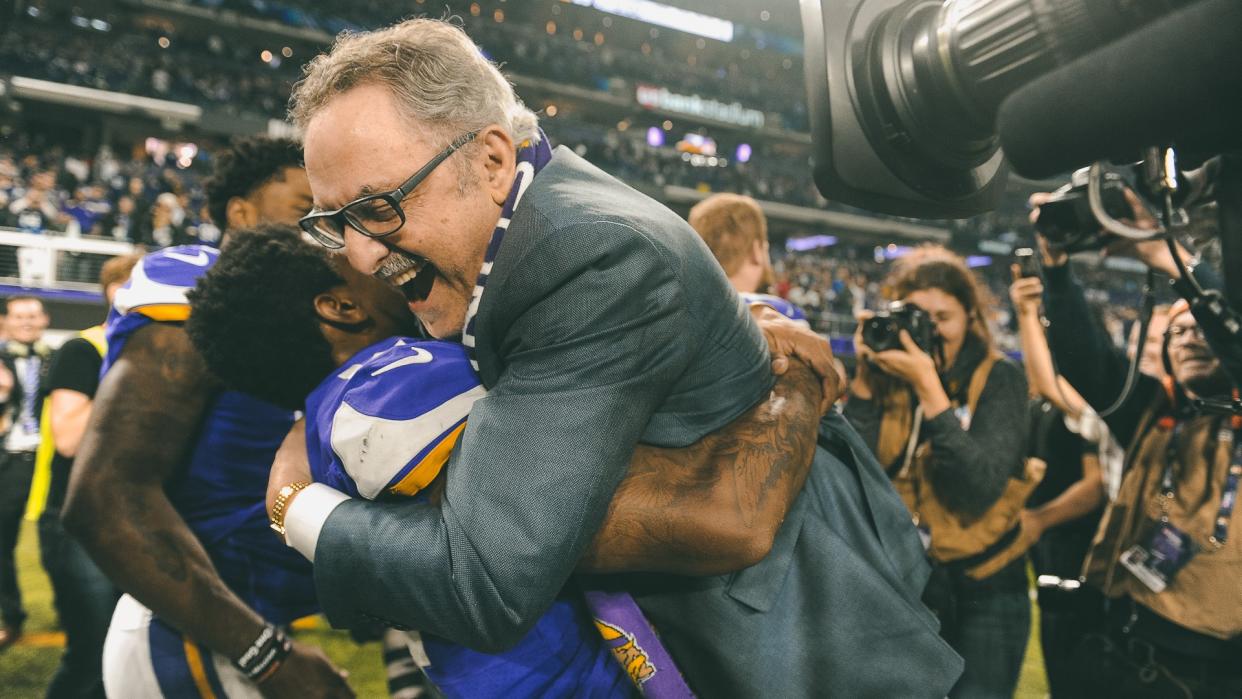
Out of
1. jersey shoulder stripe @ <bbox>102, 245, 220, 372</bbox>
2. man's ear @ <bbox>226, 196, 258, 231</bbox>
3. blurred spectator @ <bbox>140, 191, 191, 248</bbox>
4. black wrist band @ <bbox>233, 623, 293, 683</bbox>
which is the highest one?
man's ear @ <bbox>226, 196, 258, 231</bbox>

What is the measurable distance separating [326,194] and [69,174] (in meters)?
18.5

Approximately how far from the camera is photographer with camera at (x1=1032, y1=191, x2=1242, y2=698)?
200 cm

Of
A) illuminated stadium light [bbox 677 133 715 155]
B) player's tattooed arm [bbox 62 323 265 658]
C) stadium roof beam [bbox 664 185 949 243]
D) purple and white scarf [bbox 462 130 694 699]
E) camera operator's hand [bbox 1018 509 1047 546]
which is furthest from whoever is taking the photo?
illuminated stadium light [bbox 677 133 715 155]

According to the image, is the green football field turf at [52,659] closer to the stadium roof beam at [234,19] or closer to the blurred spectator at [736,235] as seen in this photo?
the blurred spectator at [736,235]

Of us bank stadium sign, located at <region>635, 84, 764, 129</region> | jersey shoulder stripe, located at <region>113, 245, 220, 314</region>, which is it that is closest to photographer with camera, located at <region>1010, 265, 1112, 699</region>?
jersey shoulder stripe, located at <region>113, 245, 220, 314</region>

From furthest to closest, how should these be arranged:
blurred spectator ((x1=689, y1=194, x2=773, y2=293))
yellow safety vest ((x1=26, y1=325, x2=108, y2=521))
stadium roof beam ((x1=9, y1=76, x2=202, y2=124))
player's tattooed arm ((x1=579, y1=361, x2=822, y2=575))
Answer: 1. stadium roof beam ((x1=9, y1=76, x2=202, y2=124))
2. yellow safety vest ((x1=26, y1=325, x2=108, y2=521))
3. blurred spectator ((x1=689, y1=194, x2=773, y2=293))
4. player's tattooed arm ((x1=579, y1=361, x2=822, y2=575))

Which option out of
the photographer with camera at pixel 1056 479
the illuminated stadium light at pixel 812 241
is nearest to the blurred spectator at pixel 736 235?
the photographer with camera at pixel 1056 479

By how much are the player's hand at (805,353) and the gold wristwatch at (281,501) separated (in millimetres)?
807

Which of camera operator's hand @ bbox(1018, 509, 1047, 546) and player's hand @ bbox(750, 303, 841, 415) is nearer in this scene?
player's hand @ bbox(750, 303, 841, 415)

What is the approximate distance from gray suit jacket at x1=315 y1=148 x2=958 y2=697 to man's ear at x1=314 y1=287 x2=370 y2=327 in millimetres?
476

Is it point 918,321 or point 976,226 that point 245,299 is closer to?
point 918,321

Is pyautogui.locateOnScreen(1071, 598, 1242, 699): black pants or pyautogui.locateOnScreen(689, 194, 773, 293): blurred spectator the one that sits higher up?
pyautogui.locateOnScreen(689, 194, 773, 293): blurred spectator

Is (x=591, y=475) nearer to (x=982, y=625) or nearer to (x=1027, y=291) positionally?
(x=982, y=625)

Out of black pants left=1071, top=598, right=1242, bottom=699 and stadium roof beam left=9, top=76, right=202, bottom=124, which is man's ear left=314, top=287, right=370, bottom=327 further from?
stadium roof beam left=9, top=76, right=202, bottom=124
